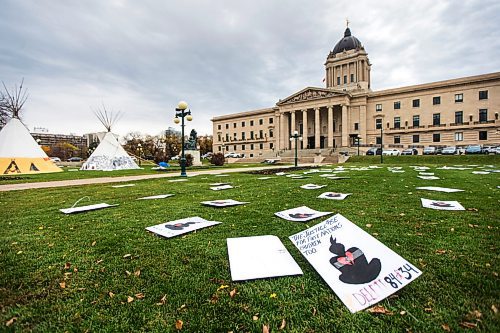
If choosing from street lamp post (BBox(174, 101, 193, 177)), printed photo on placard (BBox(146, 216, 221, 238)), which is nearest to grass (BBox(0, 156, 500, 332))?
printed photo on placard (BBox(146, 216, 221, 238))

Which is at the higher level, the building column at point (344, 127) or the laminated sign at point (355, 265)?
the building column at point (344, 127)

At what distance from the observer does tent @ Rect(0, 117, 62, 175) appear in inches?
741

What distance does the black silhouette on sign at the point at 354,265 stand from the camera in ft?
7.41

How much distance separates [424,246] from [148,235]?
364cm

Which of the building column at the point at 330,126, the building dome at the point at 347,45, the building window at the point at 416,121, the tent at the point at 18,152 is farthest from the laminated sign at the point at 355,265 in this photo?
the building dome at the point at 347,45

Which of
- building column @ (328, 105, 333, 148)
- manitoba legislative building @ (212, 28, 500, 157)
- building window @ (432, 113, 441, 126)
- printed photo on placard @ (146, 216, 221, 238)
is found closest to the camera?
printed photo on placard @ (146, 216, 221, 238)

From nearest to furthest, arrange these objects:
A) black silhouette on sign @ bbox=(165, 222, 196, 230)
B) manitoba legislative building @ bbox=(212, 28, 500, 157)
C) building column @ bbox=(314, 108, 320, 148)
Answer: black silhouette on sign @ bbox=(165, 222, 196, 230) → manitoba legislative building @ bbox=(212, 28, 500, 157) → building column @ bbox=(314, 108, 320, 148)

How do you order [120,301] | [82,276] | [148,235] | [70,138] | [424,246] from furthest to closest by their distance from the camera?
[70,138], [148,235], [424,246], [82,276], [120,301]

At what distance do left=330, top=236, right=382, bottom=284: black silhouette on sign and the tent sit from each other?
24.8 m

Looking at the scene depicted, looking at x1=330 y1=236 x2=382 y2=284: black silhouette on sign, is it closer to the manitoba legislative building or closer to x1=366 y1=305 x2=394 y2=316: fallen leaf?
x1=366 y1=305 x2=394 y2=316: fallen leaf

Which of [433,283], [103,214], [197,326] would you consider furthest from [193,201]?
[433,283]

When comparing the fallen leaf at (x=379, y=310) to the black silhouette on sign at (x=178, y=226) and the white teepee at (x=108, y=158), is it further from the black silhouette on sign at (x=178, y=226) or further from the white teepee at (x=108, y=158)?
the white teepee at (x=108, y=158)

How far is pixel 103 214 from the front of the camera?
5.05 m

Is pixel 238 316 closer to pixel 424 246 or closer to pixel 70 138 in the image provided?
pixel 424 246
